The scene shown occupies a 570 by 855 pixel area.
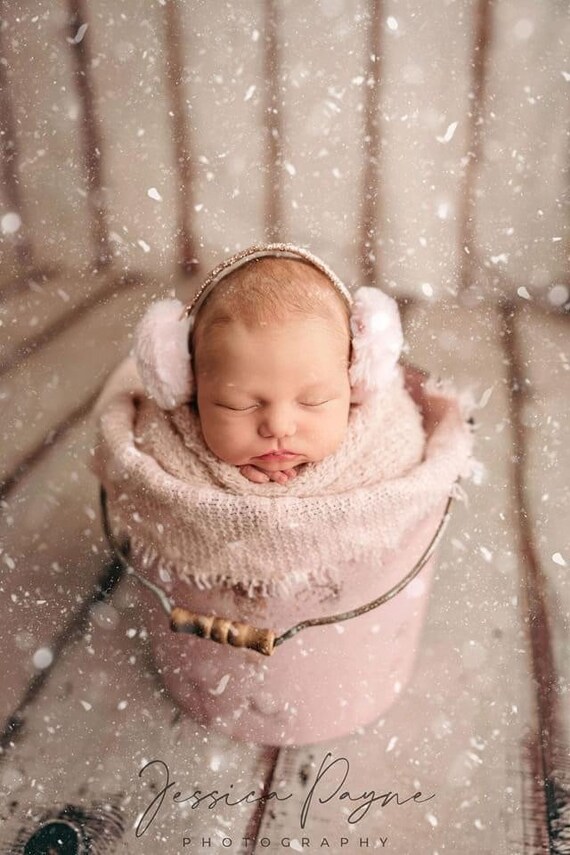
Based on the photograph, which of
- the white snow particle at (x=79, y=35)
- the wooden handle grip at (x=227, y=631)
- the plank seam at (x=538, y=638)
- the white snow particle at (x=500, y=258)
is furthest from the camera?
the white snow particle at (x=500, y=258)

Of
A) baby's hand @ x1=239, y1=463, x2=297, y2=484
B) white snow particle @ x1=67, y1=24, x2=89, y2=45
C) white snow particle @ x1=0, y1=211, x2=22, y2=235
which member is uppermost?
white snow particle @ x1=67, y1=24, x2=89, y2=45

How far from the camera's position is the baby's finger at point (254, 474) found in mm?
692

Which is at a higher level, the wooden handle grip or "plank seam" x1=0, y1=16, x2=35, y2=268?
"plank seam" x1=0, y1=16, x2=35, y2=268

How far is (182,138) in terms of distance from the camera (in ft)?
2.86

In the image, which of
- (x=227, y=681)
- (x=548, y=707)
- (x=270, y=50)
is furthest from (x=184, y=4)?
(x=548, y=707)

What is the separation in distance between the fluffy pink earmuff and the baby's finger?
0.10m

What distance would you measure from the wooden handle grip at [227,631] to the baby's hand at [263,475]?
137 mm

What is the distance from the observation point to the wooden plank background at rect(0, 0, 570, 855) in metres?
0.74

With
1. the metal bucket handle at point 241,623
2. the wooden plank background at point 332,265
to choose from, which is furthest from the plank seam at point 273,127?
the metal bucket handle at point 241,623

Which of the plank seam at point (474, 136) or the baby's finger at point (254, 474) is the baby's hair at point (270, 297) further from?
the plank seam at point (474, 136)

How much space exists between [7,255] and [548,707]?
0.83 meters

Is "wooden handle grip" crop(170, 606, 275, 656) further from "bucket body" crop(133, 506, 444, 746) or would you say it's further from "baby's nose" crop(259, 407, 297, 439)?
"baby's nose" crop(259, 407, 297, 439)

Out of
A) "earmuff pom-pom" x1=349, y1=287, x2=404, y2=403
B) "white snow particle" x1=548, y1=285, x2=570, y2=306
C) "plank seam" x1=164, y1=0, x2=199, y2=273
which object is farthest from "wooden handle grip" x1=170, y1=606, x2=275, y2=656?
"white snow particle" x1=548, y1=285, x2=570, y2=306

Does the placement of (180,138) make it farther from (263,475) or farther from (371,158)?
(263,475)
